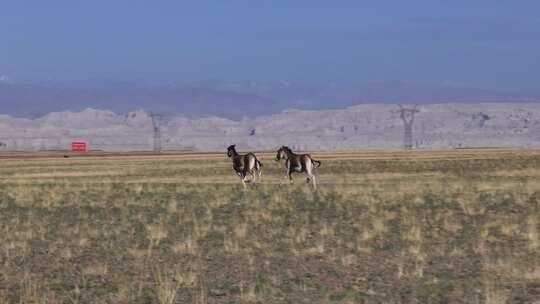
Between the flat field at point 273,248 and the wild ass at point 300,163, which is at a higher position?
the wild ass at point 300,163

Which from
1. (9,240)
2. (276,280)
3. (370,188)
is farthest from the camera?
(370,188)

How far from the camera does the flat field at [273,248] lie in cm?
1373

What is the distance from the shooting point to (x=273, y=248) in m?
18.4

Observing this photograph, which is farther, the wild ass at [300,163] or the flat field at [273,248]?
the wild ass at [300,163]

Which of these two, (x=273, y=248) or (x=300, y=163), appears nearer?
(x=273, y=248)

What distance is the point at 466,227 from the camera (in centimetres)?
2225

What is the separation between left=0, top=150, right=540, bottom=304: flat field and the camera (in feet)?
45.0

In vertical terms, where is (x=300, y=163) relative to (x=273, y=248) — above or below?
above

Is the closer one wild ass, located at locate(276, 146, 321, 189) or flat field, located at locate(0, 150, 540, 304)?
flat field, located at locate(0, 150, 540, 304)

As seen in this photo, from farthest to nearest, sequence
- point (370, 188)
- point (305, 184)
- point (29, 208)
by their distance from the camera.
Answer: point (305, 184) < point (370, 188) < point (29, 208)

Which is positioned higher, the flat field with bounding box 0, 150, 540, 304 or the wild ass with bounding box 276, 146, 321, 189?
the wild ass with bounding box 276, 146, 321, 189

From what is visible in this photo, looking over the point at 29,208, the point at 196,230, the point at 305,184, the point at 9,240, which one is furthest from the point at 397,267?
the point at 305,184

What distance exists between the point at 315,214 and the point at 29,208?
9.00 meters

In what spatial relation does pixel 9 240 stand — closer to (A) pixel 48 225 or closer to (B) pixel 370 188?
(A) pixel 48 225
